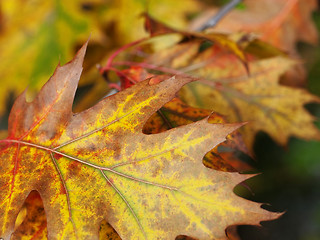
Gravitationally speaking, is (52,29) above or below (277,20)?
below

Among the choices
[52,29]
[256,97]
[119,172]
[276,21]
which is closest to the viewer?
[119,172]

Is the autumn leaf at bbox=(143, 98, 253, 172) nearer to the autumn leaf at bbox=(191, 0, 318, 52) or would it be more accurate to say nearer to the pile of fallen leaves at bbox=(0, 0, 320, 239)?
the pile of fallen leaves at bbox=(0, 0, 320, 239)

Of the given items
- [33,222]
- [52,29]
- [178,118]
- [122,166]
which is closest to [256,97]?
[178,118]

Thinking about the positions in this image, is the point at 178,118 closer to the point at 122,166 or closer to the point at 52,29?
the point at 122,166

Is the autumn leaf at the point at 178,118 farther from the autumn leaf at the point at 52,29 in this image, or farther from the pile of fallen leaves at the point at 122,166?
the autumn leaf at the point at 52,29

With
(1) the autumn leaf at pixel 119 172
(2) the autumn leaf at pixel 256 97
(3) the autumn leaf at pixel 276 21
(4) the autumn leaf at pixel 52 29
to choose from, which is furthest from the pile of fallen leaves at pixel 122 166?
(4) the autumn leaf at pixel 52 29

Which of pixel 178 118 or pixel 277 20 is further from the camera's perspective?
pixel 277 20

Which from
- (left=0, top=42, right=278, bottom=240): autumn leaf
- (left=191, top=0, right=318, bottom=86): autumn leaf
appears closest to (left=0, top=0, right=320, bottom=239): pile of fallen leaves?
(left=0, top=42, right=278, bottom=240): autumn leaf
